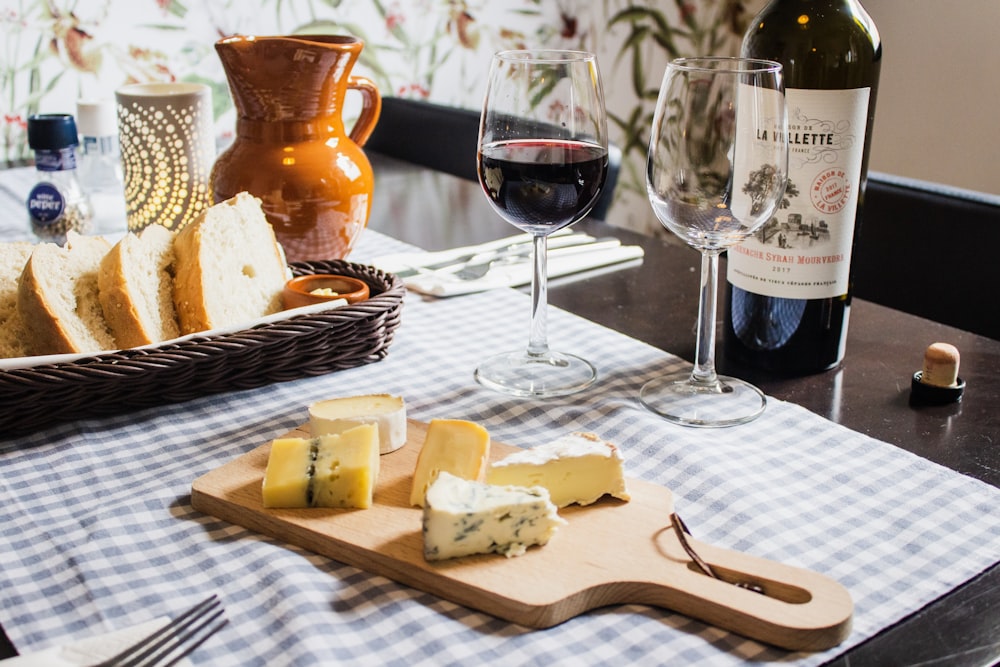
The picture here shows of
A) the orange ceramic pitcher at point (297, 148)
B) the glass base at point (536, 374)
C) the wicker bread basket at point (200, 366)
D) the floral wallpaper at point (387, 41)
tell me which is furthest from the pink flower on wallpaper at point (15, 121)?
the glass base at point (536, 374)

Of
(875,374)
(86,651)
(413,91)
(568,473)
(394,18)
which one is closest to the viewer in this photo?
(86,651)

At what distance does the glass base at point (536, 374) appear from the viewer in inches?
38.7

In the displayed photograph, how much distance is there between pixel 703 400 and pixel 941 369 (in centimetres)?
23

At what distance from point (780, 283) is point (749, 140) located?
0.65 feet

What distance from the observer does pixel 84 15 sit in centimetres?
207

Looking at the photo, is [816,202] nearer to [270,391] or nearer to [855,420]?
[855,420]

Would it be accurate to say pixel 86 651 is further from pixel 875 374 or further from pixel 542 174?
pixel 875 374

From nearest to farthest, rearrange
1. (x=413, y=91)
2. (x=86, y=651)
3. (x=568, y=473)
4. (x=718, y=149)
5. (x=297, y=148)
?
(x=86, y=651) → (x=568, y=473) → (x=718, y=149) → (x=297, y=148) → (x=413, y=91)

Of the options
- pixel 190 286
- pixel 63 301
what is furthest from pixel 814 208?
pixel 63 301

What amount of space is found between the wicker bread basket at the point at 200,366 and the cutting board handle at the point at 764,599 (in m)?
0.44

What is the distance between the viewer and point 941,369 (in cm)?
95

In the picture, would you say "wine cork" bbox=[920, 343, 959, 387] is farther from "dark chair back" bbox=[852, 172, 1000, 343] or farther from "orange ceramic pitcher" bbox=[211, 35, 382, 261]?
"orange ceramic pitcher" bbox=[211, 35, 382, 261]

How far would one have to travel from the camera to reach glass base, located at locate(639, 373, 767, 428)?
91 cm

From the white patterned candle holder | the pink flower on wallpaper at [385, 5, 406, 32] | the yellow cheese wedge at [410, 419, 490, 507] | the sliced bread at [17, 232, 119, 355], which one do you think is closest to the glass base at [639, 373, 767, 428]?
the yellow cheese wedge at [410, 419, 490, 507]
